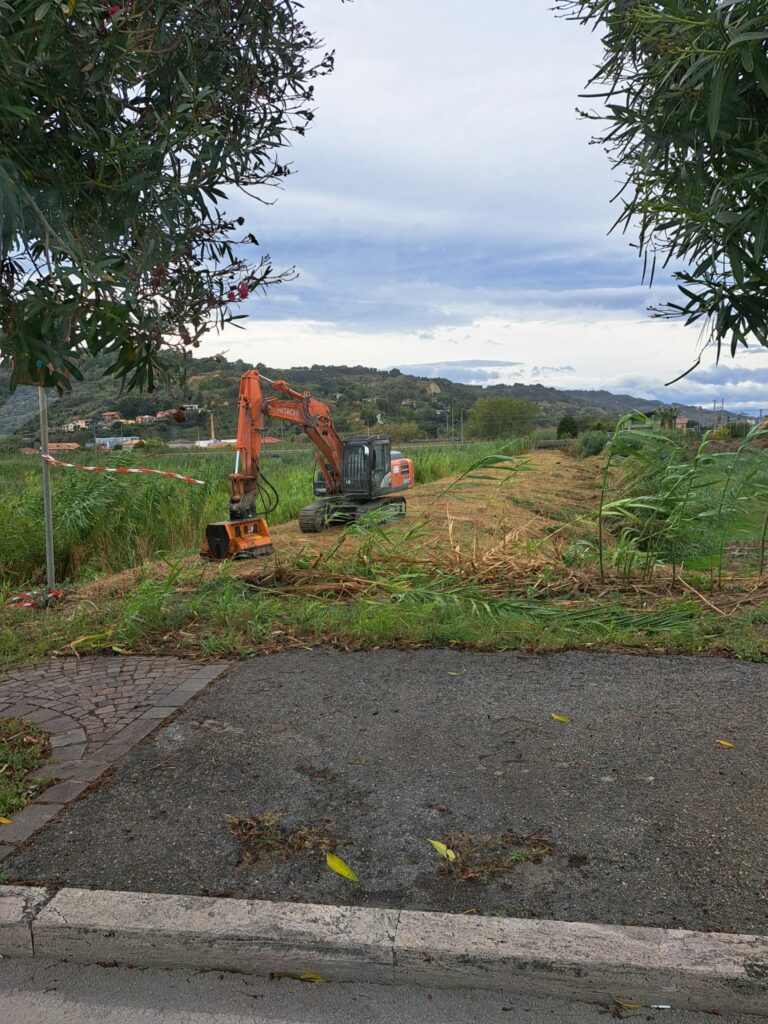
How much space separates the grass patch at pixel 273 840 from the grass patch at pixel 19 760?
40.3 inches

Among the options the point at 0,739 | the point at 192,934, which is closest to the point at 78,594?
the point at 0,739

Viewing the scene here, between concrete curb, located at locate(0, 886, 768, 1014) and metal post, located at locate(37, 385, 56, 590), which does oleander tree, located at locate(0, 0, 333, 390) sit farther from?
metal post, located at locate(37, 385, 56, 590)

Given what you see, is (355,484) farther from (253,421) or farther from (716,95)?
(716,95)

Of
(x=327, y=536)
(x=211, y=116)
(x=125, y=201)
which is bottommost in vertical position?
(x=327, y=536)

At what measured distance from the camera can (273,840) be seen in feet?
10.4

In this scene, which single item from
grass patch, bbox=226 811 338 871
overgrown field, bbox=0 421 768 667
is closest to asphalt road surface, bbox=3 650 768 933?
grass patch, bbox=226 811 338 871

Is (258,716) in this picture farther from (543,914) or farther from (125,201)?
(125,201)

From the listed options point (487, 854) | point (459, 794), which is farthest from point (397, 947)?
point (459, 794)

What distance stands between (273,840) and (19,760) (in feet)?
5.24

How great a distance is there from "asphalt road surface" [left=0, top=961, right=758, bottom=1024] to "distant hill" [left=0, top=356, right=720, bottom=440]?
212 centimetres

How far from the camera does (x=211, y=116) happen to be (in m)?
3.34

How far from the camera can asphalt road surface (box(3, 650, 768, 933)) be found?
9.35ft

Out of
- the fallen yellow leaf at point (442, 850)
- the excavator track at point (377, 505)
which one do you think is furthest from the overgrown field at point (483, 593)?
the fallen yellow leaf at point (442, 850)

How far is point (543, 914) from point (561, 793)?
863 mm
